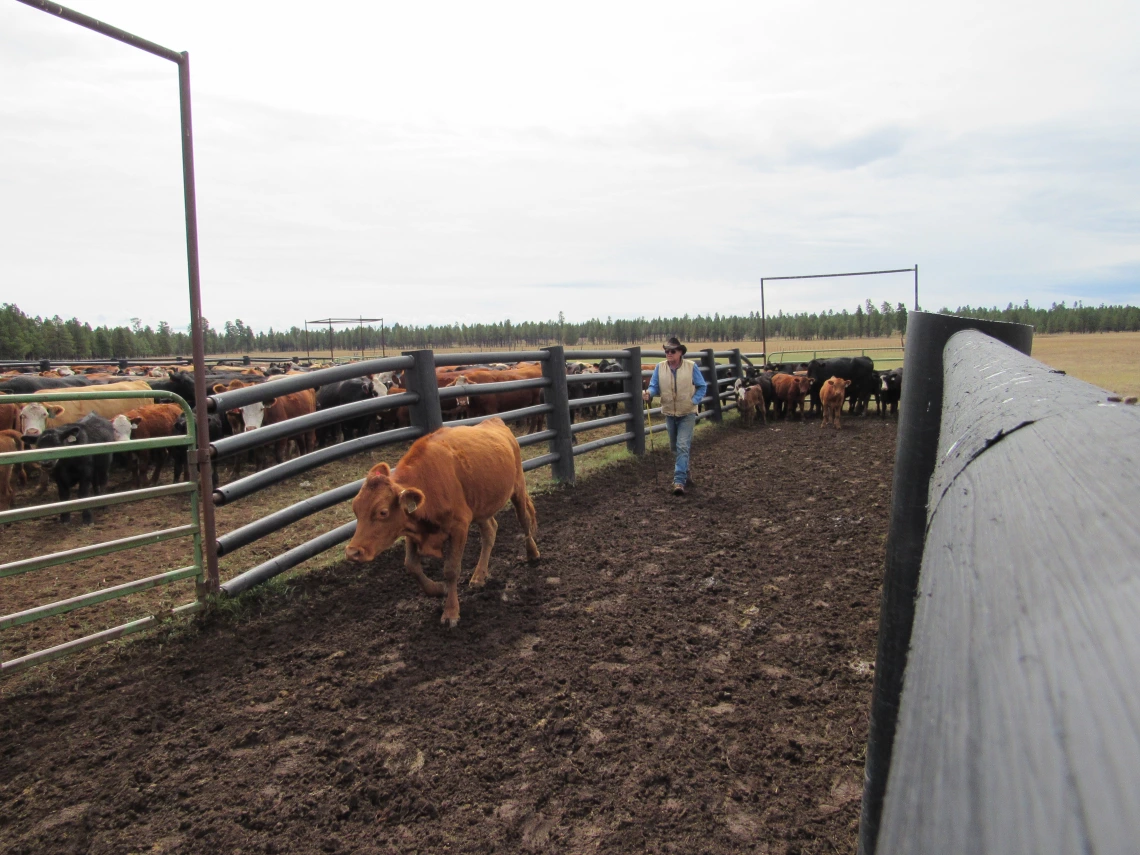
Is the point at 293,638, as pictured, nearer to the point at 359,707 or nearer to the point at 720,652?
the point at 359,707

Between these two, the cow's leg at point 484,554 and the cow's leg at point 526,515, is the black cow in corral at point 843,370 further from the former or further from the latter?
the cow's leg at point 484,554

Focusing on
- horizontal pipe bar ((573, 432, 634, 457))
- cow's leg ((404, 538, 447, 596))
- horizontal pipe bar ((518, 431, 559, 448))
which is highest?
horizontal pipe bar ((518, 431, 559, 448))

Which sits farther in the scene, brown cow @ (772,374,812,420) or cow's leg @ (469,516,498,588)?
brown cow @ (772,374,812,420)

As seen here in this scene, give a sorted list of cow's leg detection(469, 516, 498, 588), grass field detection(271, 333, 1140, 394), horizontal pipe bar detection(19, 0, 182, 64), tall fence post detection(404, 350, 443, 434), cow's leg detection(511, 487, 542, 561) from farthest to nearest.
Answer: grass field detection(271, 333, 1140, 394) < tall fence post detection(404, 350, 443, 434) < cow's leg detection(511, 487, 542, 561) < cow's leg detection(469, 516, 498, 588) < horizontal pipe bar detection(19, 0, 182, 64)

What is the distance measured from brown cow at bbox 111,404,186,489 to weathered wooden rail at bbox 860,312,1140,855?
11085 mm

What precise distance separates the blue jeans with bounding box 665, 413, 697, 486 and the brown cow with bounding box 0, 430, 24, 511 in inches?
307

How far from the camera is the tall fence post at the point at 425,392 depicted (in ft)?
20.1

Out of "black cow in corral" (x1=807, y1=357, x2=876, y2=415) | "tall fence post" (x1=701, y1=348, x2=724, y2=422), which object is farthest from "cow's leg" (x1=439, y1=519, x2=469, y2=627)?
"black cow in corral" (x1=807, y1=357, x2=876, y2=415)

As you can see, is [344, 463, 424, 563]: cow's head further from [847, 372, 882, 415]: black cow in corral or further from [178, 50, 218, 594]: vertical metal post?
[847, 372, 882, 415]: black cow in corral

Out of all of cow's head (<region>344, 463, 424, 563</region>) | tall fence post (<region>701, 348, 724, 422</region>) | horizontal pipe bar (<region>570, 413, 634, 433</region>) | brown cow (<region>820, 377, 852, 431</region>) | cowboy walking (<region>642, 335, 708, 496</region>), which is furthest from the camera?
tall fence post (<region>701, 348, 724, 422</region>)

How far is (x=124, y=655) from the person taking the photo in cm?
390

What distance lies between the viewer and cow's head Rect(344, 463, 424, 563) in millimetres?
4148

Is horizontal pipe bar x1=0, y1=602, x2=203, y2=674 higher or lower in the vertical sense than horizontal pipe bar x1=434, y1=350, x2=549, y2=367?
lower

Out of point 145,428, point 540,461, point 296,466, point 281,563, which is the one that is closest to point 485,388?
point 540,461
